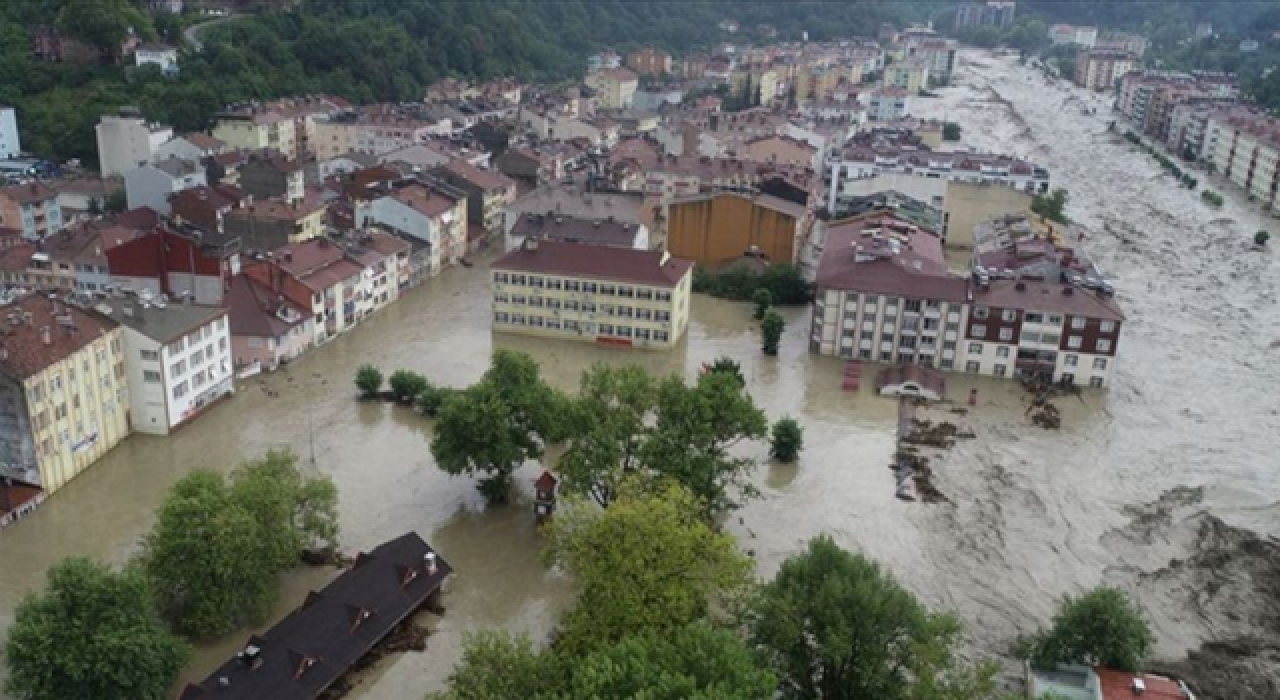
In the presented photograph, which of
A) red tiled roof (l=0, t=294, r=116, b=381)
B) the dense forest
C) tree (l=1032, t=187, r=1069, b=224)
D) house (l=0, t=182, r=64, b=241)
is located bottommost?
house (l=0, t=182, r=64, b=241)

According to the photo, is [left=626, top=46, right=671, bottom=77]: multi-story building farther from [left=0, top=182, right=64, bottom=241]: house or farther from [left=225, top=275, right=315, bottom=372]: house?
[left=225, top=275, right=315, bottom=372]: house

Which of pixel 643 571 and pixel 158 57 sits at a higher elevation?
pixel 158 57

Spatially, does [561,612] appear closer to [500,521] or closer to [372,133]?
[500,521]

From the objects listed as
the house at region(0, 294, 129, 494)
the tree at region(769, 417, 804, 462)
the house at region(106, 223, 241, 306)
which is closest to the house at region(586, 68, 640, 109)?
the house at region(106, 223, 241, 306)

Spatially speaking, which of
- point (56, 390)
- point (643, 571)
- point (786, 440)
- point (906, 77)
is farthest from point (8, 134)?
point (906, 77)

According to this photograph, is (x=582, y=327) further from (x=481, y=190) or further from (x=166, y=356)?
(x=481, y=190)

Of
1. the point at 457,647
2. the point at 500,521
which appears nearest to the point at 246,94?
the point at 500,521
